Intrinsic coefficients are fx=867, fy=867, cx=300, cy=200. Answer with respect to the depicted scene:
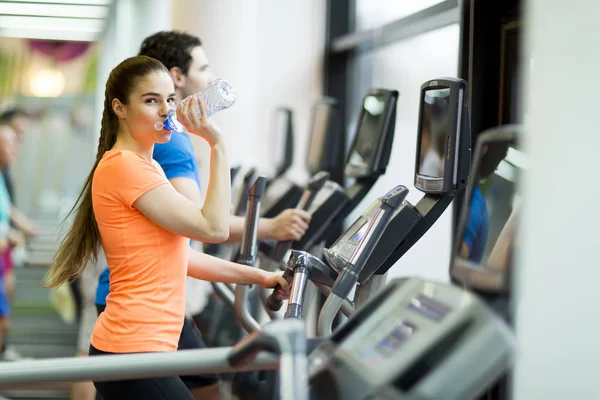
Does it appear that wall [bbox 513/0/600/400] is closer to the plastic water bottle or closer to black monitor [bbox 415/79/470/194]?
black monitor [bbox 415/79/470/194]

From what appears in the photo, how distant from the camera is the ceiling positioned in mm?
8289

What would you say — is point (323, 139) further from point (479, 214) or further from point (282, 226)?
point (479, 214)

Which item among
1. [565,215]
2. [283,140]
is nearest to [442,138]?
[565,215]

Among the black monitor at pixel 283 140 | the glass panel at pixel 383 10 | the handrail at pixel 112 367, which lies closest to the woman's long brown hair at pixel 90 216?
the handrail at pixel 112 367

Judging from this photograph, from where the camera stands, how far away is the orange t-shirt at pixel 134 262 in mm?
1811

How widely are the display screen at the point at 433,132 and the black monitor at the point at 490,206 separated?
1.53ft

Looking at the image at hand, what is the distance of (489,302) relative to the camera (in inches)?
54.1

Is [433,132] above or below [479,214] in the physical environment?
above

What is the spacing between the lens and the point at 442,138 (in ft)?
6.97

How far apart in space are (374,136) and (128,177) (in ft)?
3.69

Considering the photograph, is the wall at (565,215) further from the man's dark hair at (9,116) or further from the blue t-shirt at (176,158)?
the man's dark hair at (9,116)

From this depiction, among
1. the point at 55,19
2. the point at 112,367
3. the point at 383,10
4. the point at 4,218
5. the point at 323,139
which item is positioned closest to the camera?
the point at 112,367

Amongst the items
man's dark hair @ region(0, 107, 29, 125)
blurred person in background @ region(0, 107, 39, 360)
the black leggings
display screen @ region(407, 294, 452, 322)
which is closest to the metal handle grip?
the black leggings

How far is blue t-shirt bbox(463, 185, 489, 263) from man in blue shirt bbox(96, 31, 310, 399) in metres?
0.85
